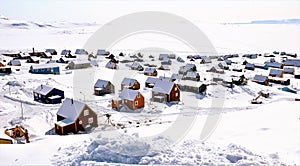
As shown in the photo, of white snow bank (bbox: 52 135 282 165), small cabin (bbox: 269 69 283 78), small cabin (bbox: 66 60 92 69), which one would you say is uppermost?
small cabin (bbox: 66 60 92 69)

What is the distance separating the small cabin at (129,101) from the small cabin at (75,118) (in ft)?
21.4

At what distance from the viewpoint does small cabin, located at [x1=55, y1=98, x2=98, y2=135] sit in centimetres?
2109

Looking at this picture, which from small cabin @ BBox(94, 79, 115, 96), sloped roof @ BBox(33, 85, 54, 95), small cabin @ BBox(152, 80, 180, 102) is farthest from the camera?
small cabin @ BBox(94, 79, 115, 96)

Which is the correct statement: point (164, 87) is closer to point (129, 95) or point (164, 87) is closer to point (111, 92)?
point (129, 95)

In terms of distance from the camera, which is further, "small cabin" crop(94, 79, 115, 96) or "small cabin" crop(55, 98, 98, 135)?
"small cabin" crop(94, 79, 115, 96)

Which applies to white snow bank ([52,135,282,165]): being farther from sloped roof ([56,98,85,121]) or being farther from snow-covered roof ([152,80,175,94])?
snow-covered roof ([152,80,175,94])

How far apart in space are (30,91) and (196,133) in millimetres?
27301

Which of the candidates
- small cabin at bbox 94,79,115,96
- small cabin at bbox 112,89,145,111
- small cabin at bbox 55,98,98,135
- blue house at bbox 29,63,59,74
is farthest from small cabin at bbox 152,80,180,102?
blue house at bbox 29,63,59,74

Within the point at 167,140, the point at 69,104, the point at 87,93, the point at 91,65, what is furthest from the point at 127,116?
the point at 91,65

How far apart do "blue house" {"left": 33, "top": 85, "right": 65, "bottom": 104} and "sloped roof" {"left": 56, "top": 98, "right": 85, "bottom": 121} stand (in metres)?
8.25

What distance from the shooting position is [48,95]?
99.9ft

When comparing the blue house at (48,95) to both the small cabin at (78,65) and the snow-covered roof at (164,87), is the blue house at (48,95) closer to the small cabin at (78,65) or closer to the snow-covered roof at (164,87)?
the snow-covered roof at (164,87)

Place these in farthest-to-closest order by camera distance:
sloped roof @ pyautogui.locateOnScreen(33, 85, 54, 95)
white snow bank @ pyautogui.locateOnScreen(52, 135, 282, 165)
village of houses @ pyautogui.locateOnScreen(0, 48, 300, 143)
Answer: sloped roof @ pyautogui.locateOnScreen(33, 85, 54, 95) < village of houses @ pyautogui.locateOnScreen(0, 48, 300, 143) < white snow bank @ pyautogui.locateOnScreen(52, 135, 282, 165)

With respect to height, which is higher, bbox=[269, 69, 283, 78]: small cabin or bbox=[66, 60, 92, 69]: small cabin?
bbox=[66, 60, 92, 69]: small cabin
